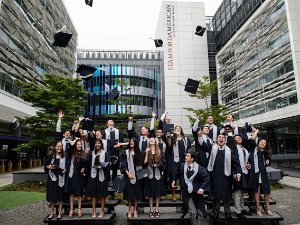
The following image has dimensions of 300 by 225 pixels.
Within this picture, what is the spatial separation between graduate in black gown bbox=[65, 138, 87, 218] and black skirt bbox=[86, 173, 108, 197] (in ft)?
0.83

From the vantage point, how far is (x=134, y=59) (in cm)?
5731

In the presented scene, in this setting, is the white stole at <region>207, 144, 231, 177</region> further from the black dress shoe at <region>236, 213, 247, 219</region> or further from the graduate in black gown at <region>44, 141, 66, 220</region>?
the graduate in black gown at <region>44, 141, 66, 220</region>

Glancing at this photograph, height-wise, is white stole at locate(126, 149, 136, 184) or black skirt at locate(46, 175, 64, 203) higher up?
white stole at locate(126, 149, 136, 184)

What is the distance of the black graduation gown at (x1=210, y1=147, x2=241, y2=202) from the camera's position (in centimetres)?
611

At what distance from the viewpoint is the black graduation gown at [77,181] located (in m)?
6.31

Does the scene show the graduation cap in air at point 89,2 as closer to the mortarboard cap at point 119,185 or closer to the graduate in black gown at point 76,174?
the graduate in black gown at point 76,174

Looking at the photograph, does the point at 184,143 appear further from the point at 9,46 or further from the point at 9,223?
the point at 9,46

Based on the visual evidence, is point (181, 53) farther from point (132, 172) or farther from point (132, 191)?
point (132, 191)

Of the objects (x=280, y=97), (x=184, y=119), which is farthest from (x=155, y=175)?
(x=184, y=119)

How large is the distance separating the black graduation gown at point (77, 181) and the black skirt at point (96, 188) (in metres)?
0.24

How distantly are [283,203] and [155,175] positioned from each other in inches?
176

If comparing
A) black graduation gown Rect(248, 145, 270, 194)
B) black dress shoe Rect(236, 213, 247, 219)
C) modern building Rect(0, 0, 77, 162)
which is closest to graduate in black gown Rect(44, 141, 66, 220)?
black dress shoe Rect(236, 213, 247, 219)

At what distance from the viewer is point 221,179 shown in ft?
20.4

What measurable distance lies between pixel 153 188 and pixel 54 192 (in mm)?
2196
